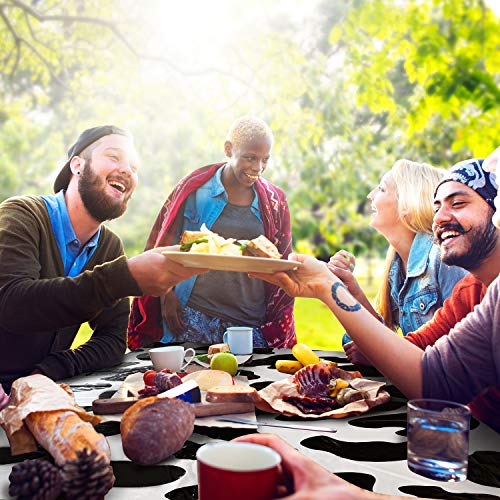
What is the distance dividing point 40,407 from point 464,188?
1326 mm

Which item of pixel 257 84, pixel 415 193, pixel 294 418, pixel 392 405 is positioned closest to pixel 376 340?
pixel 392 405

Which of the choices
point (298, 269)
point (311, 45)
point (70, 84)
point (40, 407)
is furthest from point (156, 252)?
point (311, 45)

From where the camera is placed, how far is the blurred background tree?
566 cm

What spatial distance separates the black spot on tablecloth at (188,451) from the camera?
3.77ft

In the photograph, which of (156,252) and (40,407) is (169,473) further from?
(156,252)

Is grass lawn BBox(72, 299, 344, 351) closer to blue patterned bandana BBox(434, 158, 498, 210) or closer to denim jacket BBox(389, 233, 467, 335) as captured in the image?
denim jacket BBox(389, 233, 467, 335)

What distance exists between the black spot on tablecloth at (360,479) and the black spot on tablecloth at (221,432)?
29 centimetres

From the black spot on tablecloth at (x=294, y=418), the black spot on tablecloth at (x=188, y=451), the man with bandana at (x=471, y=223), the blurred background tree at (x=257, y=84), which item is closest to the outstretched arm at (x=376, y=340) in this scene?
the black spot on tablecloth at (x=294, y=418)

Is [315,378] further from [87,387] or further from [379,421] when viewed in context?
[87,387]

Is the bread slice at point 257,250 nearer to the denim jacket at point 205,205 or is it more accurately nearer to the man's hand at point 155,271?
the man's hand at point 155,271

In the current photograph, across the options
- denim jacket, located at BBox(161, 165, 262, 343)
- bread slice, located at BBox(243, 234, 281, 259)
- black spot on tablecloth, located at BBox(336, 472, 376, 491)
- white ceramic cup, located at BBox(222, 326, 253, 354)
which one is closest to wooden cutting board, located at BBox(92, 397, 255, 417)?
black spot on tablecloth, located at BBox(336, 472, 376, 491)

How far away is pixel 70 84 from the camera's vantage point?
739 cm

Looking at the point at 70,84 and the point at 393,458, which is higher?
the point at 70,84

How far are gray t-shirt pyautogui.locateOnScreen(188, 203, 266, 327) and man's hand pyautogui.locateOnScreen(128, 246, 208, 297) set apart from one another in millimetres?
984
